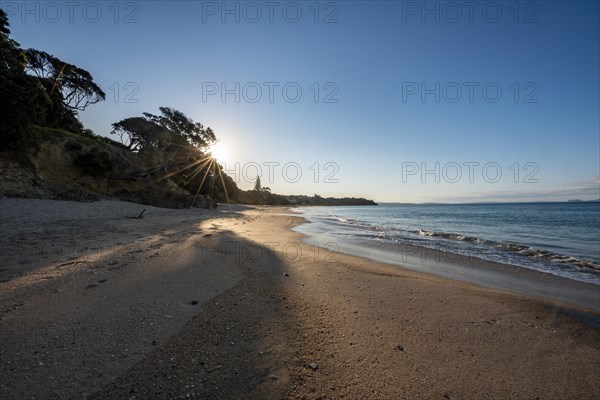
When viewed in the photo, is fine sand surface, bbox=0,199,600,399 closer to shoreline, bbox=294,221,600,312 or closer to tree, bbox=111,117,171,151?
shoreline, bbox=294,221,600,312

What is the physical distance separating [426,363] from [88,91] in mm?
46243

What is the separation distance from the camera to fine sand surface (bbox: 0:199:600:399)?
86.2 inches

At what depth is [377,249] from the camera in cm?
1052

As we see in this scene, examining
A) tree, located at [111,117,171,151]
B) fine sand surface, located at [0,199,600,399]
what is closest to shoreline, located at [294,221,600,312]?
fine sand surface, located at [0,199,600,399]

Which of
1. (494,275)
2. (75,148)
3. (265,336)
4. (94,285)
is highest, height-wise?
(75,148)

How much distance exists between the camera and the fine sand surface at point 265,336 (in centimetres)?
219

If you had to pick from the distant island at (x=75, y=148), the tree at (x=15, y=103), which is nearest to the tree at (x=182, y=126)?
the distant island at (x=75, y=148)

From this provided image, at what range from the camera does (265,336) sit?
301cm

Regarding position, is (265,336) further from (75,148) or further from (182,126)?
(182,126)

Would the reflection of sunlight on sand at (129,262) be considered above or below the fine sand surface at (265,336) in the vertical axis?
above

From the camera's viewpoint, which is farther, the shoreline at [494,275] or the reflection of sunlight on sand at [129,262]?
the shoreline at [494,275]

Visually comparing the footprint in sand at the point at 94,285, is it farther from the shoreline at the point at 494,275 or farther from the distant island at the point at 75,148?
the distant island at the point at 75,148

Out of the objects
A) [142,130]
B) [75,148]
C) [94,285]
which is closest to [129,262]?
[94,285]

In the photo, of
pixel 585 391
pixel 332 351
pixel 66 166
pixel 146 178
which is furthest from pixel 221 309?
pixel 146 178
